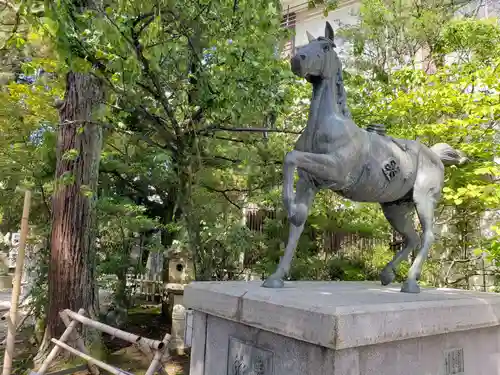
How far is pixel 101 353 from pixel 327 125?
5.69m

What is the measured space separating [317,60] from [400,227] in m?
1.90

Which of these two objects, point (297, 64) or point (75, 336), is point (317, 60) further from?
point (75, 336)

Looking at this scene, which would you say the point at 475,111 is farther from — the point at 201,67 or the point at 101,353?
the point at 101,353

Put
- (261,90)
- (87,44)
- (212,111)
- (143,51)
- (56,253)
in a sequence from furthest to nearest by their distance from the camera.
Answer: (56,253)
(261,90)
(212,111)
(143,51)
(87,44)

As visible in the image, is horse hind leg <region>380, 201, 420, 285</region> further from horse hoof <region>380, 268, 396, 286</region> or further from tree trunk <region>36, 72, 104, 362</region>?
tree trunk <region>36, 72, 104, 362</region>

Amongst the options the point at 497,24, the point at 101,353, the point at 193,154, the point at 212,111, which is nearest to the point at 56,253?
the point at 101,353

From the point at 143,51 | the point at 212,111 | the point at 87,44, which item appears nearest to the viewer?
the point at 87,44

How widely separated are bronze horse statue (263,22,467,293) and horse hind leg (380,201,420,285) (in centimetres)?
19

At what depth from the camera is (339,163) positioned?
317 centimetres

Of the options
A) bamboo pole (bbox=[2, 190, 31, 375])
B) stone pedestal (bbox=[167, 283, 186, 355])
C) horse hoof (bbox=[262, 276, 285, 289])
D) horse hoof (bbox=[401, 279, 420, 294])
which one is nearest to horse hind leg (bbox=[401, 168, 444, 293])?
horse hoof (bbox=[401, 279, 420, 294])

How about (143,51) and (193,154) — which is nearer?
(143,51)

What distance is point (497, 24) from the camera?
9.51 meters

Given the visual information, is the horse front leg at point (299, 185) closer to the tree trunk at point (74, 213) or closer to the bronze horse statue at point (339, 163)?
the bronze horse statue at point (339, 163)

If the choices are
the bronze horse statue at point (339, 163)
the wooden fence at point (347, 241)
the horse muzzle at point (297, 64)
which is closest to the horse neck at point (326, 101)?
the bronze horse statue at point (339, 163)
